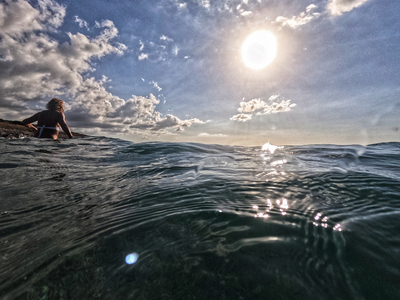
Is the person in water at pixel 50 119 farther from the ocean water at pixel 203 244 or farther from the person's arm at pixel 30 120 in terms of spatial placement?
the ocean water at pixel 203 244

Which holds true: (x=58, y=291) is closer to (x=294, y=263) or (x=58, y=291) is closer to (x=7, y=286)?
(x=7, y=286)

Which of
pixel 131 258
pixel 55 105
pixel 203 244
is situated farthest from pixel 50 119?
pixel 203 244

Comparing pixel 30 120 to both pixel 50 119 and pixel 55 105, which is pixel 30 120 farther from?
pixel 55 105

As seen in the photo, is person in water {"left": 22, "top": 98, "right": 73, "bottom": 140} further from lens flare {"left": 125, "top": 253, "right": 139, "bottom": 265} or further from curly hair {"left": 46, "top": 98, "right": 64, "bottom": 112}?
lens flare {"left": 125, "top": 253, "right": 139, "bottom": 265}

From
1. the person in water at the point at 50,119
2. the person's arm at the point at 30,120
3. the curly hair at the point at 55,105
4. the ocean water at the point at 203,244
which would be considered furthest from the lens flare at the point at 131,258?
the person's arm at the point at 30,120

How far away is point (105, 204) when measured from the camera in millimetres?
2174

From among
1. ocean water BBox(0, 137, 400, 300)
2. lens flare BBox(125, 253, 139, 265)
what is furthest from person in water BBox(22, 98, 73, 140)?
lens flare BBox(125, 253, 139, 265)

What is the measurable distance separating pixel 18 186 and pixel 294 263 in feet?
12.9

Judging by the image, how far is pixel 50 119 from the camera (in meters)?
7.86

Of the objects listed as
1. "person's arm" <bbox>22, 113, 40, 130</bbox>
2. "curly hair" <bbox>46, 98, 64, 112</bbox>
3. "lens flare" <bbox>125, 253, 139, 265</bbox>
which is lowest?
"lens flare" <bbox>125, 253, 139, 265</bbox>

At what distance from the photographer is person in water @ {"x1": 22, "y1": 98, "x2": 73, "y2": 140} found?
303 inches

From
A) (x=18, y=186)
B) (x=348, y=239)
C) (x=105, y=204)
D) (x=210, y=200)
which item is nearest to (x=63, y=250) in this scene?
(x=105, y=204)

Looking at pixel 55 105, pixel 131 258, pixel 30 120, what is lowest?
pixel 131 258

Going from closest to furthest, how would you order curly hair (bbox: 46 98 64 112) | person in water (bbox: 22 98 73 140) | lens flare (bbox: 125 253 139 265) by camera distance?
lens flare (bbox: 125 253 139 265) → person in water (bbox: 22 98 73 140) → curly hair (bbox: 46 98 64 112)
